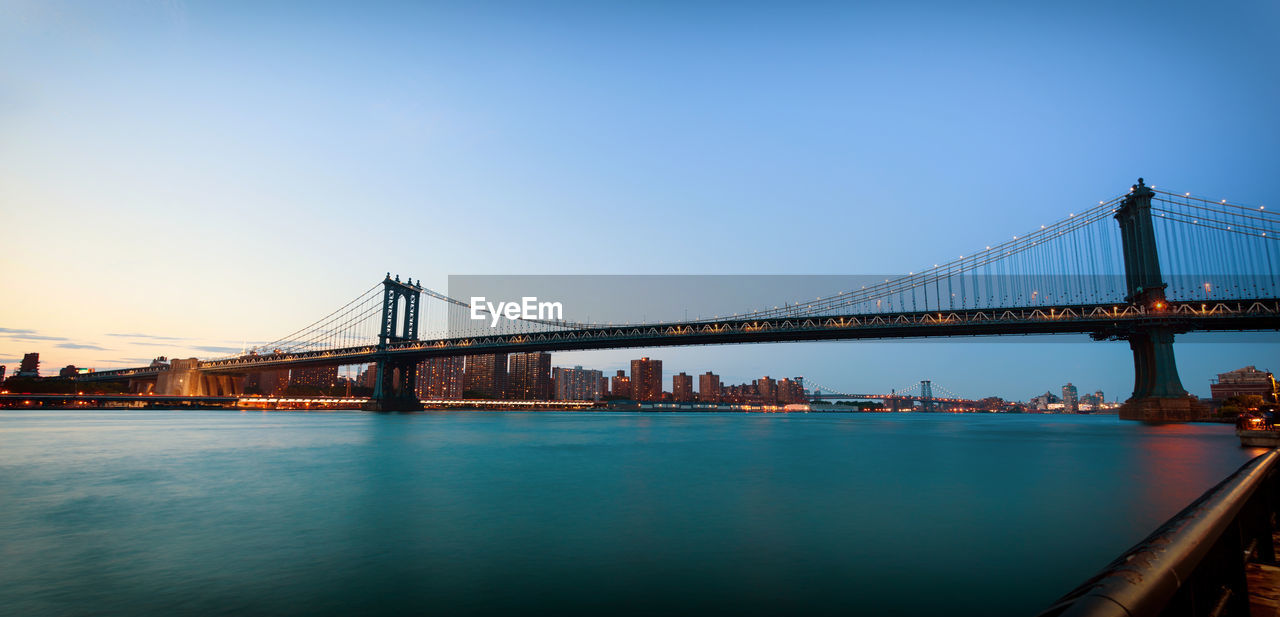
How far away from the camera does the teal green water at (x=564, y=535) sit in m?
7.24

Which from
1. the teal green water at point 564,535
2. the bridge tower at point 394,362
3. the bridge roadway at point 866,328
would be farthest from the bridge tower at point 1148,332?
the bridge tower at point 394,362

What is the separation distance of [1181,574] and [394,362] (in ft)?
272

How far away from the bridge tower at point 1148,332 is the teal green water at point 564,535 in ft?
117

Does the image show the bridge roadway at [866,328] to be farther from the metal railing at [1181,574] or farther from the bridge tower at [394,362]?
the metal railing at [1181,574]

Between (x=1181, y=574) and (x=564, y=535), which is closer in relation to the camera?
(x=1181, y=574)

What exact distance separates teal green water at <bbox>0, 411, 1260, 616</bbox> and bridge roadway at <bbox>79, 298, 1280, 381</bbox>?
34690 millimetres

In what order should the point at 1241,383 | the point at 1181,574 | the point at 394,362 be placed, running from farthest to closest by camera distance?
the point at 1241,383
the point at 394,362
the point at 1181,574

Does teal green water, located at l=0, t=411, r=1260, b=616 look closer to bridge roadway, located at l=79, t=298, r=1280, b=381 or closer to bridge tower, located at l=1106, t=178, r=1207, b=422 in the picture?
bridge roadway, located at l=79, t=298, r=1280, b=381

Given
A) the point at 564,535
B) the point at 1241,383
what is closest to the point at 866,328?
the point at 564,535

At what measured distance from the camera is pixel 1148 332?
49781 mm

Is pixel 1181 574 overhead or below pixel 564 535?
overhead

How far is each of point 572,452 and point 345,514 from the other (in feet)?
49.1

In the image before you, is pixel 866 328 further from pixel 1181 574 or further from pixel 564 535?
pixel 1181 574

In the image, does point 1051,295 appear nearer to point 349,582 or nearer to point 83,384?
point 349,582
